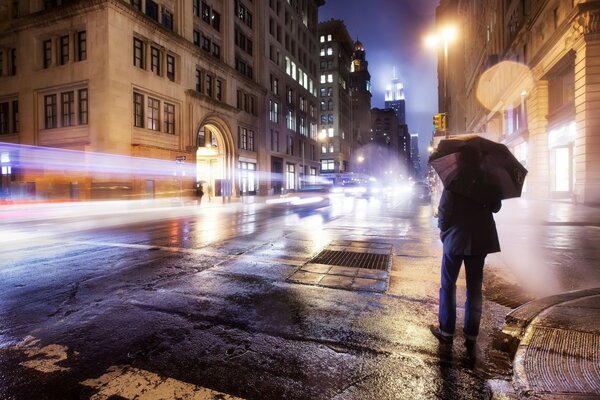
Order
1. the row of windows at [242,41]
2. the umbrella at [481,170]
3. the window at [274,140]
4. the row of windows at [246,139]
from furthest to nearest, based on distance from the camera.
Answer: the window at [274,140], the row of windows at [242,41], the row of windows at [246,139], the umbrella at [481,170]

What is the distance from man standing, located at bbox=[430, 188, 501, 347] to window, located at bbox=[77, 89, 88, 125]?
29.1 metres

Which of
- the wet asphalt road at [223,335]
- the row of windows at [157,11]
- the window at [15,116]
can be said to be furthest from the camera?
the window at [15,116]

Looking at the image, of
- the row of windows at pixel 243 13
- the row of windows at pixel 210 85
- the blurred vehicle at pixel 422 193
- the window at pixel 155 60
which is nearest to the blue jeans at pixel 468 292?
the window at pixel 155 60

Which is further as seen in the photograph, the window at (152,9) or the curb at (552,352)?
the window at (152,9)

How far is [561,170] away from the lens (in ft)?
77.4

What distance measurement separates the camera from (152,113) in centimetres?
2900

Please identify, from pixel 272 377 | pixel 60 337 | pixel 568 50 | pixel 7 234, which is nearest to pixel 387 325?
pixel 272 377

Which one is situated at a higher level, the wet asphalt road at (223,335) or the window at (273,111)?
the window at (273,111)

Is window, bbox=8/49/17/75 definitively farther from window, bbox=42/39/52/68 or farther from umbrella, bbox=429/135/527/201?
umbrella, bbox=429/135/527/201

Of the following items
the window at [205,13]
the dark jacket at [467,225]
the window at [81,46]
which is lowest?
the dark jacket at [467,225]

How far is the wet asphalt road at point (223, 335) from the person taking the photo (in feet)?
9.35

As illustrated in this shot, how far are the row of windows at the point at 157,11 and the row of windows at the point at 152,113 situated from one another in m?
6.76

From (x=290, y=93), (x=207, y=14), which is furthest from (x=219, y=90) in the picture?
(x=290, y=93)

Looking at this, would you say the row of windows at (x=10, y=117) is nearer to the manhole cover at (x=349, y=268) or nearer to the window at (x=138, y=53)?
the window at (x=138, y=53)
